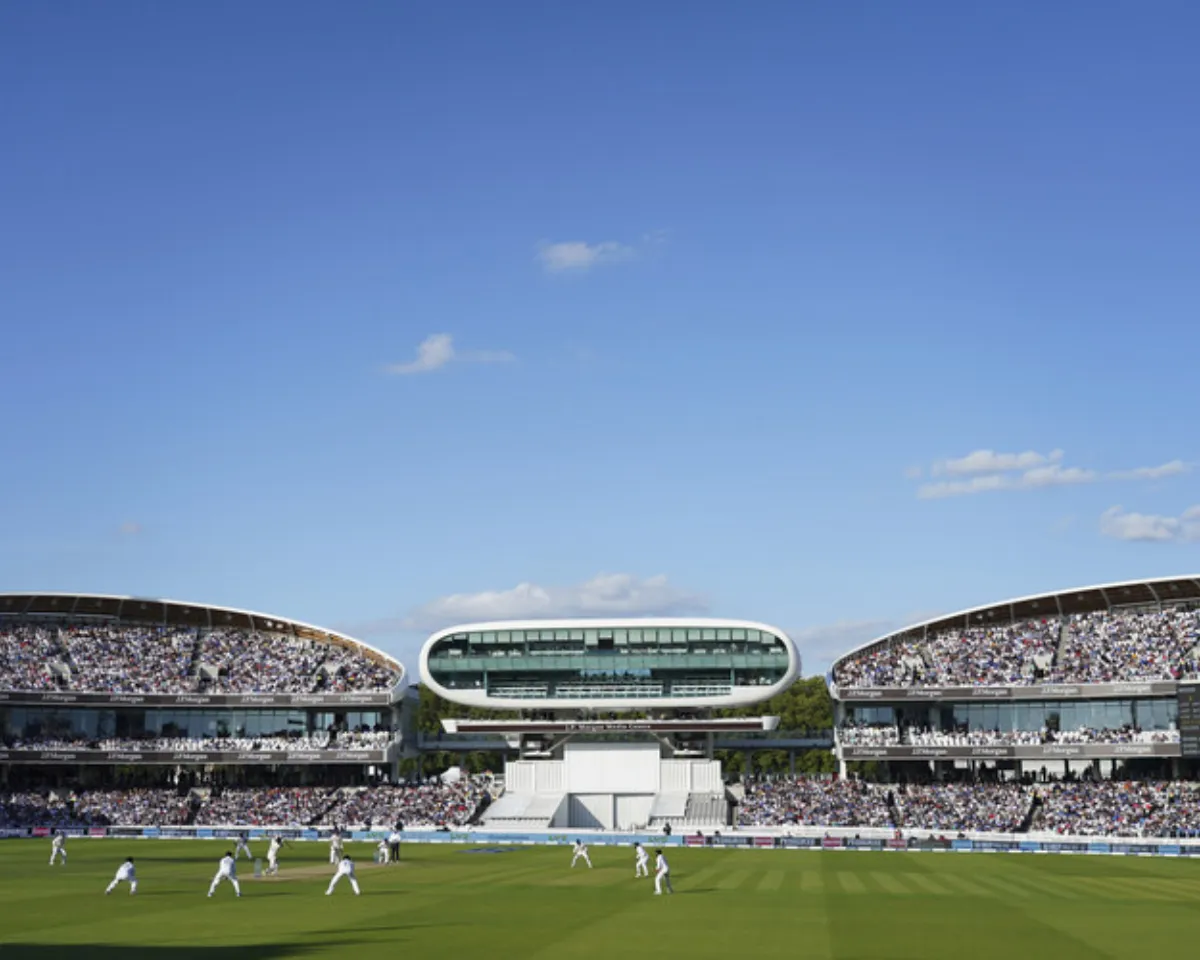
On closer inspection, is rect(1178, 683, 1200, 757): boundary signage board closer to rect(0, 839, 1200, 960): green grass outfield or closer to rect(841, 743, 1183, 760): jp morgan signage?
rect(0, 839, 1200, 960): green grass outfield

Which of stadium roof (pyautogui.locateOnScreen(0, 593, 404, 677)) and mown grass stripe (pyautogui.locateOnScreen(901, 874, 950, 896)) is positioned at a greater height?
stadium roof (pyautogui.locateOnScreen(0, 593, 404, 677))

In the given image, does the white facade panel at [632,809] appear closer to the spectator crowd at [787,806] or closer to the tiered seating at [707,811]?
the tiered seating at [707,811]

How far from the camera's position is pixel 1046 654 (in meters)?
92.6

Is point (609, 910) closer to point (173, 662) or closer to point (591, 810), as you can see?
point (591, 810)

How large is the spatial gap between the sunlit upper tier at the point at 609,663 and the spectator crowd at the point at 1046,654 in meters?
7.98

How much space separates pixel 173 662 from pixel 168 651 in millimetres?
1920

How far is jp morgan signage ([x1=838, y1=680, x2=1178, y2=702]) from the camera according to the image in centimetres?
8338

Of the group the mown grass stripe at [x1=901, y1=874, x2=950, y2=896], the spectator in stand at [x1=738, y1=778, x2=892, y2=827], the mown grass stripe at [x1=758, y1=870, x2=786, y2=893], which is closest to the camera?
the mown grass stripe at [x1=901, y1=874, x2=950, y2=896]

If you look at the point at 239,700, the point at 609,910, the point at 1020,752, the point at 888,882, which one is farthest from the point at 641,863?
the point at 239,700

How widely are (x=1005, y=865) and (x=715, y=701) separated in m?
33.6

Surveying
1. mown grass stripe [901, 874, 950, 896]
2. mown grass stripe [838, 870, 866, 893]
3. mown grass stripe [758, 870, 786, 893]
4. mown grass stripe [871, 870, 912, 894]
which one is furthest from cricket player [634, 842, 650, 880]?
mown grass stripe [901, 874, 950, 896]

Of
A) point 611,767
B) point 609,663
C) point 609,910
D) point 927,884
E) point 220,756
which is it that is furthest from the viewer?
point 220,756

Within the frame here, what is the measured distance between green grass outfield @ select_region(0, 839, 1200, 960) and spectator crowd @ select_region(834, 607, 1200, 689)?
26.8 m

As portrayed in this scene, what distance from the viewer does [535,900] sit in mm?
42250
